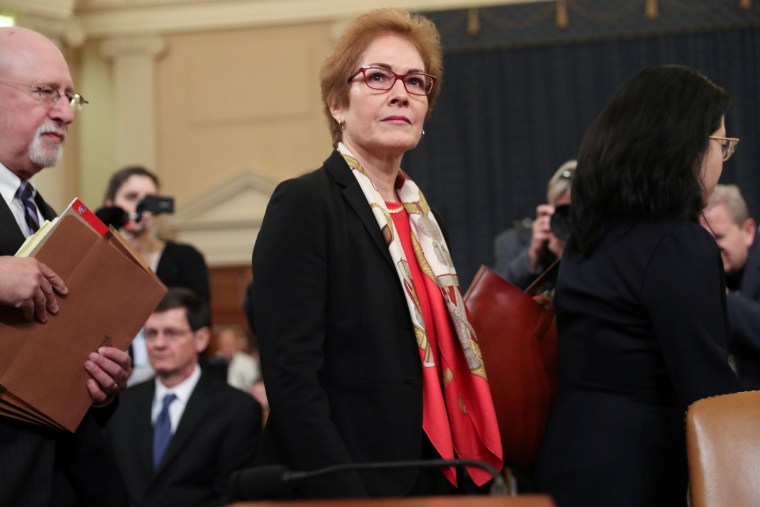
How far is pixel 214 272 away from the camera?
9977 millimetres

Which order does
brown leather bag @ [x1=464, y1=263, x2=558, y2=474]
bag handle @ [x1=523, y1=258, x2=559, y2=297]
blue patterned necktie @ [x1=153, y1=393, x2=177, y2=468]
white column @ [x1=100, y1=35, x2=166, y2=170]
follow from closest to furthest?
1. brown leather bag @ [x1=464, y1=263, x2=558, y2=474]
2. bag handle @ [x1=523, y1=258, x2=559, y2=297]
3. blue patterned necktie @ [x1=153, y1=393, x2=177, y2=468]
4. white column @ [x1=100, y1=35, x2=166, y2=170]

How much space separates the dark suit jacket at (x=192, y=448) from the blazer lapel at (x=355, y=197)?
1697 millimetres

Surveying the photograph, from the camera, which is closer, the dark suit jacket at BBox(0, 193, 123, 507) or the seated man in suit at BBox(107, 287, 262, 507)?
the dark suit jacket at BBox(0, 193, 123, 507)

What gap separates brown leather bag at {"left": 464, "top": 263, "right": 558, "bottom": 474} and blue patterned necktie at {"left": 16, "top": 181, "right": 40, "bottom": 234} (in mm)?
946

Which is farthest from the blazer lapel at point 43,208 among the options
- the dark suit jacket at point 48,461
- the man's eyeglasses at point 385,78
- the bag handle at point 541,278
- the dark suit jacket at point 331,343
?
the bag handle at point 541,278

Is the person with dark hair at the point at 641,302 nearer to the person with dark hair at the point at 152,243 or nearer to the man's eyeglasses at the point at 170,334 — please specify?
the man's eyeglasses at the point at 170,334

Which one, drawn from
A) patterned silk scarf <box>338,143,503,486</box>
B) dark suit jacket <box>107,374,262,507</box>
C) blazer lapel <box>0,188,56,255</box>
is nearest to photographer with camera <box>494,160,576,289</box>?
patterned silk scarf <box>338,143,503,486</box>

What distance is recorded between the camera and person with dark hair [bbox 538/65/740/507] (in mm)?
2027

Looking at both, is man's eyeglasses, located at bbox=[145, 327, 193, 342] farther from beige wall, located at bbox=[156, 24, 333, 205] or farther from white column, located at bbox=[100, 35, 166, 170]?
white column, located at bbox=[100, 35, 166, 170]

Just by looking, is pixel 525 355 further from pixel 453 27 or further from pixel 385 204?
pixel 453 27

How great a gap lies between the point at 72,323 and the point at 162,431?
1686 millimetres

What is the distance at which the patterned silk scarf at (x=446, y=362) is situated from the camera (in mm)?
2008

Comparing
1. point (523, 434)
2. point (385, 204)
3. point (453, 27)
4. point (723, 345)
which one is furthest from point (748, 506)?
point (453, 27)

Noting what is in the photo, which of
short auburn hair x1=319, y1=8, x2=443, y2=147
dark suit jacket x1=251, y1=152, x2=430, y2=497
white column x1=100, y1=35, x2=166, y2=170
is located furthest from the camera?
white column x1=100, y1=35, x2=166, y2=170
